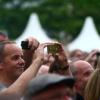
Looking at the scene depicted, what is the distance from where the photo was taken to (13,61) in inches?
267

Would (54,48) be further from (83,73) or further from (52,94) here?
(52,94)

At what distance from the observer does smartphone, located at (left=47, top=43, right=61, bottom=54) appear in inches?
265

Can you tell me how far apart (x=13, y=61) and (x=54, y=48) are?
1.40 feet

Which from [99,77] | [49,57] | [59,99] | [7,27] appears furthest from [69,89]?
[7,27]

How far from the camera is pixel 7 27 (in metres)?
43.2

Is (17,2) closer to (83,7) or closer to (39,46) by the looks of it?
(83,7)

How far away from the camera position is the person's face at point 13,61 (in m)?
6.66

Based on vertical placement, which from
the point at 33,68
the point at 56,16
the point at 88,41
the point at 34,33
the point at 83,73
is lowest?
the point at 56,16

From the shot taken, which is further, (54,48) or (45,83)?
(54,48)

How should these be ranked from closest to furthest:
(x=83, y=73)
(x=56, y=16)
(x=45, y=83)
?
(x=45, y=83), (x=83, y=73), (x=56, y=16)

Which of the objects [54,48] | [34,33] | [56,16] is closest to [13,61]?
[54,48]

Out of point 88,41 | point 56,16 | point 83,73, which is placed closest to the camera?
point 83,73

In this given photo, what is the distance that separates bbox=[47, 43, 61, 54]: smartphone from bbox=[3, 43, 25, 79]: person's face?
289mm

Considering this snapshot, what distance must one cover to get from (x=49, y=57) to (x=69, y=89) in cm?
284
